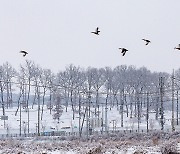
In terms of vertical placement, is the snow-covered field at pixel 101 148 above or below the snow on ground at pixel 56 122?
above

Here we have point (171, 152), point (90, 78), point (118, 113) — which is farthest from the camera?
point (90, 78)

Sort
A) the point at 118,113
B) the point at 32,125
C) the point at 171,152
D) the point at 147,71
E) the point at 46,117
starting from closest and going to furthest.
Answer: the point at 171,152, the point at 32,125, the point at 46,117, the point at 118,113, the point at 147,71

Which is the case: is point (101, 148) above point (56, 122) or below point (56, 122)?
above

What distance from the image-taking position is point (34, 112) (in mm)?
91625

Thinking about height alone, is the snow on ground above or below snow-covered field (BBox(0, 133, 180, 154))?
below

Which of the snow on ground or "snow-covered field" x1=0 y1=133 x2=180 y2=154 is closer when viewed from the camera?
"snow-covered field" x1=0 y1=133 x2=180 y2=154

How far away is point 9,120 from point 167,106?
4407 cm

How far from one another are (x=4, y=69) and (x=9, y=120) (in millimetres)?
23061

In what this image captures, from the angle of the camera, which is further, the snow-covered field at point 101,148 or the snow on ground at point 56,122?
the snow on ground at point 56,122

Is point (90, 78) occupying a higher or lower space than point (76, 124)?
higher

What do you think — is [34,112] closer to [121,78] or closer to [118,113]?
[118,113]

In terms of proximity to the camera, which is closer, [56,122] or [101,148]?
[101,148]

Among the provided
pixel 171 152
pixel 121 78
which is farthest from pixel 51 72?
pixel 171 152

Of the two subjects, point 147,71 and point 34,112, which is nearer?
point 34,112
